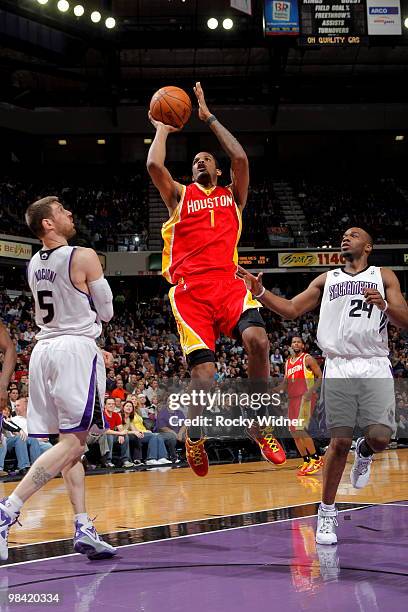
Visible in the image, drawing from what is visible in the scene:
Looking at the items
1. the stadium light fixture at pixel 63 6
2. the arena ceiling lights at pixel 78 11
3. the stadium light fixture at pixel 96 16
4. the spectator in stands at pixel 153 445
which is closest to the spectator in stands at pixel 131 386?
the spectator in stands at pixel 153 445

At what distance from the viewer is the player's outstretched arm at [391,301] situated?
504cm

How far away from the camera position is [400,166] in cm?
3122

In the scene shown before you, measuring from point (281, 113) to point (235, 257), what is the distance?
2563cm

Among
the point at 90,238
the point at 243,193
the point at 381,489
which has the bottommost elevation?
the point at 381,489

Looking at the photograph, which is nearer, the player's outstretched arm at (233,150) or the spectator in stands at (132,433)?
the player's outstretched arm at (233,150)

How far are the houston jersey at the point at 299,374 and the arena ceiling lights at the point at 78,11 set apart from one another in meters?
13.0

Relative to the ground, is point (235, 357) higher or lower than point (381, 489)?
higher

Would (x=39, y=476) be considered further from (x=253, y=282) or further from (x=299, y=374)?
(x=299, y=374)

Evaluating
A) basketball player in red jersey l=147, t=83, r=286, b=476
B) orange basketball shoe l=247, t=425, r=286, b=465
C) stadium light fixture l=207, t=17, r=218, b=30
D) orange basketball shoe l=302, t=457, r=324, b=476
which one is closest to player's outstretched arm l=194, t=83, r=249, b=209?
basketball player in red jersey l=147, t=83, r=286, b=476

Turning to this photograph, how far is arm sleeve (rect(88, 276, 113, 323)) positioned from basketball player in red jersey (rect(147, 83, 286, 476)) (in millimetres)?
956

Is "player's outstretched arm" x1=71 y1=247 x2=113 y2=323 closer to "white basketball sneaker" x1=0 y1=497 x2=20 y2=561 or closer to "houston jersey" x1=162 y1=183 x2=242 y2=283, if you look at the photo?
"houston jersey" x1=162 y1=183 x2=242 y2=283

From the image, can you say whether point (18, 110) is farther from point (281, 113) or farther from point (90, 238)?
point (281, 113)

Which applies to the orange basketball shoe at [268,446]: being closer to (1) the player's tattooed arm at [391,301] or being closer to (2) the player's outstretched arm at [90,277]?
(1) the player's tattooed arm at [391,301]

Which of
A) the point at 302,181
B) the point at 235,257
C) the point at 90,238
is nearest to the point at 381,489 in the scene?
the point at 235,257
